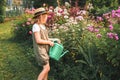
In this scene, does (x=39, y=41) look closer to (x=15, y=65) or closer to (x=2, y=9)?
(x=15, y=65)

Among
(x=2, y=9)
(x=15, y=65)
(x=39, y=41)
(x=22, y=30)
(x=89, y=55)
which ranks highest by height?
(x=39, y=41)

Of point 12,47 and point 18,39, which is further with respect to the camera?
point 18,39

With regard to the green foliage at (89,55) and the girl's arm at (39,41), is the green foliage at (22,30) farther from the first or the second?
the girl's arm at (39,41)

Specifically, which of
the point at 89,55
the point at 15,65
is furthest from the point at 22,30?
the point at 89,55

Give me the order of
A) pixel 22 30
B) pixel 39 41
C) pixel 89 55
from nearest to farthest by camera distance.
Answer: pixel 39 41
pixel 89 55
pixel 22 30

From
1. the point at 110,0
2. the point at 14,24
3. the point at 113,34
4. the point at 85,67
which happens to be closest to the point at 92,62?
the point at 85,67

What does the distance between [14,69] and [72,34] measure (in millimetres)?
1748

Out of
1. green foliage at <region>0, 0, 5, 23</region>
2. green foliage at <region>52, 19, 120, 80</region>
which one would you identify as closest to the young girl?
green foliage at <region>52, 19, 120, 80</region>

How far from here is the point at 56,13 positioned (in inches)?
476

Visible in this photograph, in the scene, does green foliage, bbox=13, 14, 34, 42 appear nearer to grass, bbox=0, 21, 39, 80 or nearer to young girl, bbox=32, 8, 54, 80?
grass, bbox=0, 21, 39, 80

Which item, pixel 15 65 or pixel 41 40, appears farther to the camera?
pixel 15 65


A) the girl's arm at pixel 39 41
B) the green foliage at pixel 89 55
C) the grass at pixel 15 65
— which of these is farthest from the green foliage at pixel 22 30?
the girl's arm at pixel 39 41

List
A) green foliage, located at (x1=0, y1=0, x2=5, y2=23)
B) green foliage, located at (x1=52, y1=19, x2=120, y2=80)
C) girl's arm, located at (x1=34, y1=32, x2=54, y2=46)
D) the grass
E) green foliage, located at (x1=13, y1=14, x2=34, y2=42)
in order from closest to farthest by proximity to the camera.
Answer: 1. green foliage, located at (x1=52, y1=19, x2=120, y2=80)
2. girl's arm, located at (x1=34, y1=32, x2=54, y2=46)
3. the grass
4. green foliage, located at (x1=13, y1=14, x2=34, y2=42)
5. green foliage, located at (x1=0, y1=0, x2=5, y2=23)

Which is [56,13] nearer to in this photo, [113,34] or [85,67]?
[85,67]
